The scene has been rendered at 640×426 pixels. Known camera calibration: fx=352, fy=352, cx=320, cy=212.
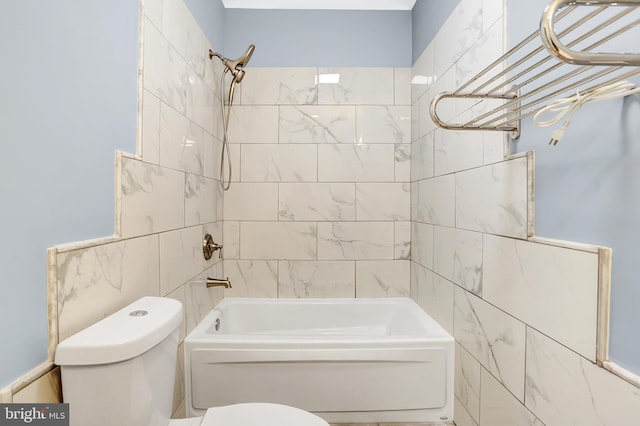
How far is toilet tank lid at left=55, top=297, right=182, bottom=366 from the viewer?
2.76ft

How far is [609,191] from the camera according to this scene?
87cm

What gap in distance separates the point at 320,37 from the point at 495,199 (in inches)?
69.1

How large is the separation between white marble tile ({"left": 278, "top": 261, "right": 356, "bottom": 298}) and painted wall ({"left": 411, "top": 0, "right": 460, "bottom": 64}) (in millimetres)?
1535

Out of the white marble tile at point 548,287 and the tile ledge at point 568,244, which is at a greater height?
the tile ledge at point 568,244

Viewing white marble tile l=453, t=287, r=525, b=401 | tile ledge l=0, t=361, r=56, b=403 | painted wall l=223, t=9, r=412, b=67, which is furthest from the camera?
painted wall l=223, t=9, r=412, b=67

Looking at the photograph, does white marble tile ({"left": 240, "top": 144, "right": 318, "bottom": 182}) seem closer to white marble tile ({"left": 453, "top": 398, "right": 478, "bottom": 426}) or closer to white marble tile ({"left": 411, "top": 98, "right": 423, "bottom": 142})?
white marble tile ({"left": 411, "top": 98, "right": 423, "bottom": 142})

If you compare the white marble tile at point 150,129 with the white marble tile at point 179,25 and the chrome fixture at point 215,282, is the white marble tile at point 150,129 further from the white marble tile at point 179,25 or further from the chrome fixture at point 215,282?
the chrome fixture at point 215,282

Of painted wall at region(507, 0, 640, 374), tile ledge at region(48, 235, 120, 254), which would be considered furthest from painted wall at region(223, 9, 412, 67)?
tile ledge at region(48, 235, 120, 254)

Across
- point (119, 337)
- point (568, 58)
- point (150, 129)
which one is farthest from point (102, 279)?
point (568, 58)

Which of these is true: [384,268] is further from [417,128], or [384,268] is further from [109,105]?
[109,105]

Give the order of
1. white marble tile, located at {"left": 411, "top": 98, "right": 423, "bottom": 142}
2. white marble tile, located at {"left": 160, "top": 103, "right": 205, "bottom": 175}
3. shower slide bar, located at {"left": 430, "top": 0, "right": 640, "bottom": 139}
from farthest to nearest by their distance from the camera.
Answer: white marble tile, located at {"left": 411, "top": 98, "right": 423, "bottom": 142}
white marble tile, located at {"left": 160, "top": 103, "right": 205, "bottom": 175}
shower slide bar, located at {"left": 430, "top": 0, "right": 640, "bottom": 139}

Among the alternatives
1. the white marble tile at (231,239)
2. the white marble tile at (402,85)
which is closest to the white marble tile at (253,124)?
the white marble tile at (231,239)

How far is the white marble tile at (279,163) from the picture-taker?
2.49 metres

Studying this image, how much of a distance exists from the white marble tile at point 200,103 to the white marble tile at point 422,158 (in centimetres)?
133
